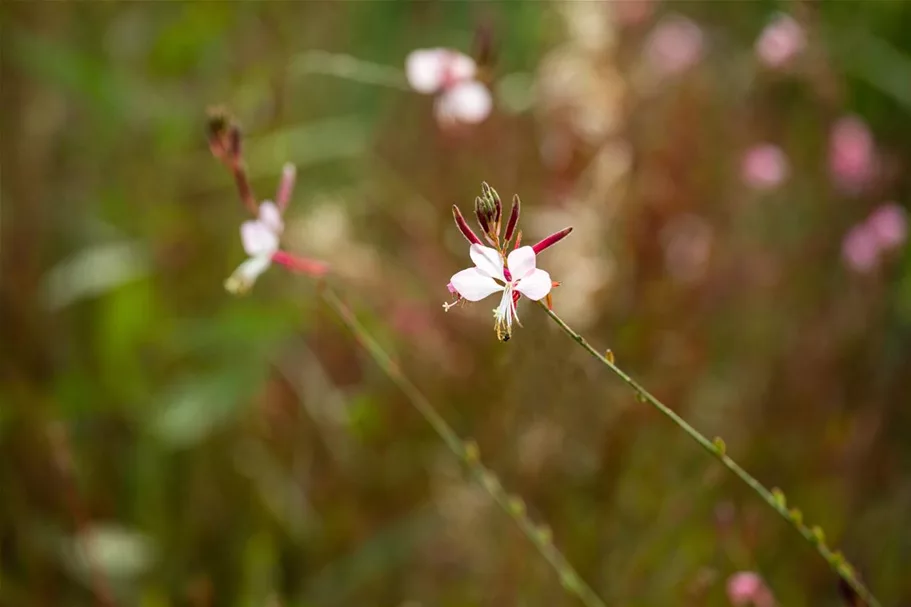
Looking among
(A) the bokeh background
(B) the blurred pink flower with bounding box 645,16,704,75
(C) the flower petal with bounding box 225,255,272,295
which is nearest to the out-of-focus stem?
(A) the bokeh background

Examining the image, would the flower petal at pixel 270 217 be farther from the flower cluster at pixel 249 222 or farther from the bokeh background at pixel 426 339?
the bokeh background at pixel 426 339

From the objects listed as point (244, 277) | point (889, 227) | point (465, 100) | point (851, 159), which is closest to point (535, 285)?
point (244, 277)

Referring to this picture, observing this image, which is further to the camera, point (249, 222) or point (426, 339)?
point (426, 339)

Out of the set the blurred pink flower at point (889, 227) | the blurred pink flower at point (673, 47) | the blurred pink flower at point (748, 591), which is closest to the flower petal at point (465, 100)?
the blurred pink flower at point (748, 591)

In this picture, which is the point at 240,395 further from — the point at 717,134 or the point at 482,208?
the point at 717,134

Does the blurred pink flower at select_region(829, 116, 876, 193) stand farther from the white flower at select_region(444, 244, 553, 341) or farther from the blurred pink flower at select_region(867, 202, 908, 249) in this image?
the white flower at select_region(444, 244, 553, 341)

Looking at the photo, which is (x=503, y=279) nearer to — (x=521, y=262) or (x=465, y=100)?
(x=521, y=262)

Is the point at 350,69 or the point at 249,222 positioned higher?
the point at 350,69
